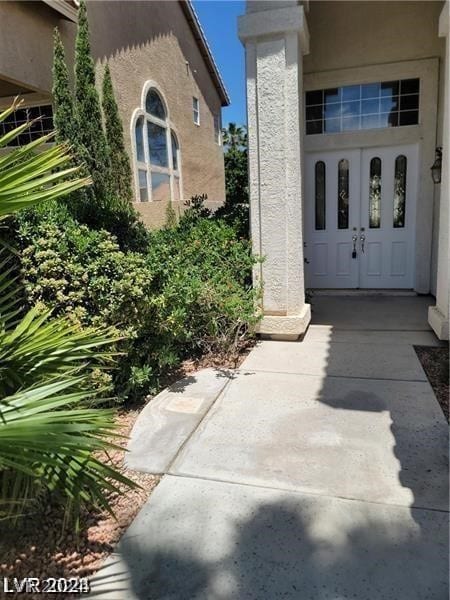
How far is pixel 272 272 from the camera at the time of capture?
18.3 feet

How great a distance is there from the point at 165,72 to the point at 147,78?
1442 mm

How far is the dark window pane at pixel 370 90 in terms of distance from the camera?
744 centimetres

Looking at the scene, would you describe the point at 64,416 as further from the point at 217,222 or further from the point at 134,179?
the point at 134,179

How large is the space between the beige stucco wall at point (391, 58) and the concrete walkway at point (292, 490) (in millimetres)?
3875

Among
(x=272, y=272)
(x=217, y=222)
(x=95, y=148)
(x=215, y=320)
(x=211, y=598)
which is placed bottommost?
(x=211, y=598)

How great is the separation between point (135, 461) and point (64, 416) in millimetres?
1328

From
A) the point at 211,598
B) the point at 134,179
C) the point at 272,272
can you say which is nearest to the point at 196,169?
the point at 134,179

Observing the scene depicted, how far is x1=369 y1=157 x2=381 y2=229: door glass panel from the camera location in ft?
25.2

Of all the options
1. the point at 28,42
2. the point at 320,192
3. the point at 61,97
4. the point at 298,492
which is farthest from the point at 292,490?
the point at 28,42

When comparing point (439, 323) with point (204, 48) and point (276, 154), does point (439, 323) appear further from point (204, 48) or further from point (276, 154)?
point (204, 48)

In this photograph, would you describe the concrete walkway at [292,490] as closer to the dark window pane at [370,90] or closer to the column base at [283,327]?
the column base at [283,327]

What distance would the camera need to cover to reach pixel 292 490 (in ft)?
8.77

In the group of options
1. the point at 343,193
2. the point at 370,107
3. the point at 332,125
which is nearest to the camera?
the point at 370,107

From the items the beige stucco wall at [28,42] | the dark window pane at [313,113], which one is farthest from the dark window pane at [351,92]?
the beige stucco wall at [28,42]
